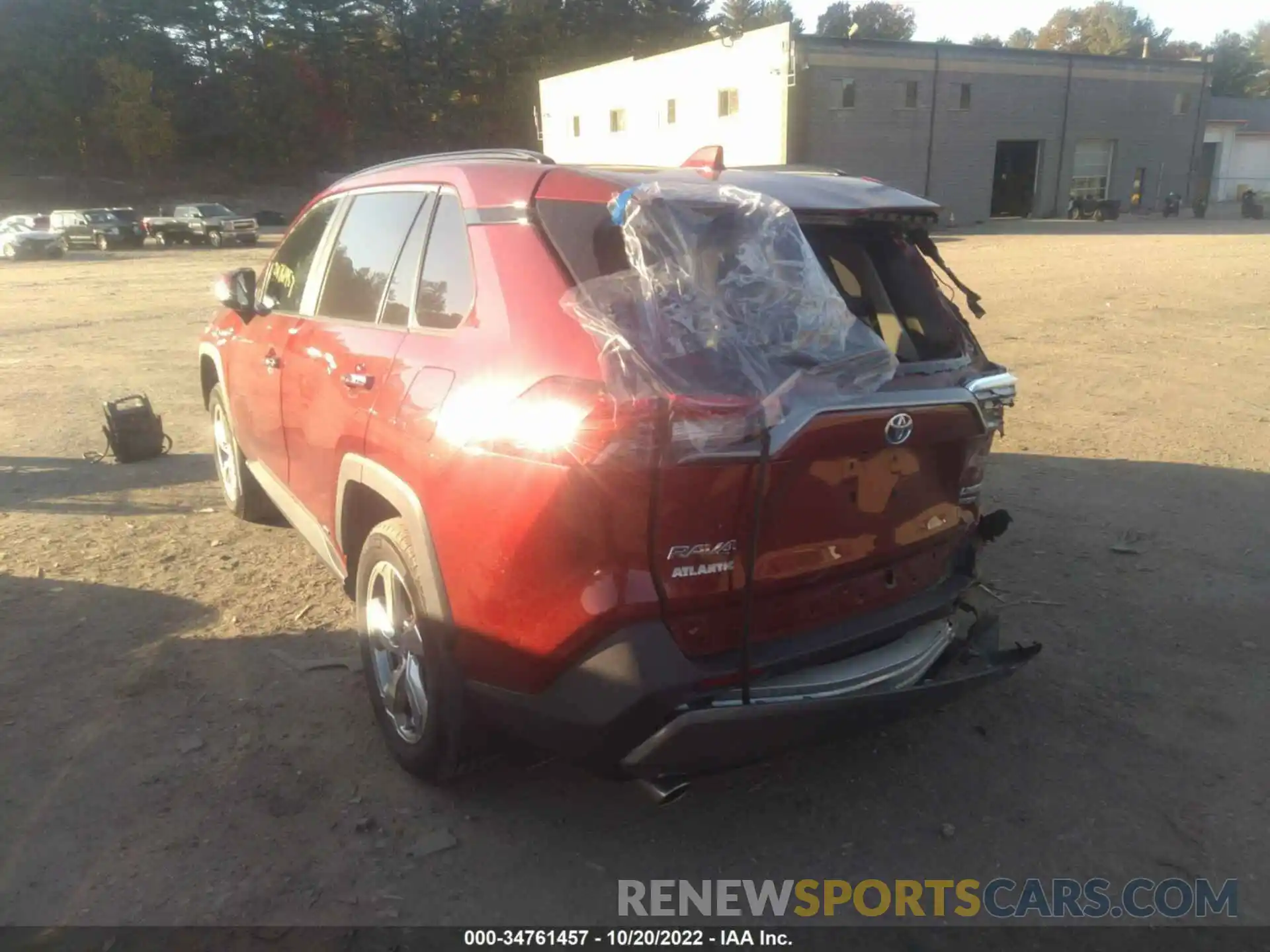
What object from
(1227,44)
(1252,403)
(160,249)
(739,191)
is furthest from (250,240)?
(1227,44)

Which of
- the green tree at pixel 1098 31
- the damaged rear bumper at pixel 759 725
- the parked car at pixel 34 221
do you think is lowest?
the parked car at pixel 34 221

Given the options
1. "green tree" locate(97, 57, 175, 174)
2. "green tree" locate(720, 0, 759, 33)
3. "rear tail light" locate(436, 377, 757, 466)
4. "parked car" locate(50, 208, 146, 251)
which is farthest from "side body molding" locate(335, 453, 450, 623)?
"green tree" locate(720, 0, 759, 33)

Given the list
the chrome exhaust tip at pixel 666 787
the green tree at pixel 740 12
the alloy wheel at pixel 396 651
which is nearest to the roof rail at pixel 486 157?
the alloy wheel at pixel 396 651

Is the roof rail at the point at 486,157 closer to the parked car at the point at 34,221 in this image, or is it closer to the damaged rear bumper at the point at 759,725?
the damaged rear bumper at the point at 759,725

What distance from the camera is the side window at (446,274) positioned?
3066 mm

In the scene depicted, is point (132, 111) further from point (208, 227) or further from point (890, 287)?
point (890, 287)

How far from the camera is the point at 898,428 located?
279 centimetres

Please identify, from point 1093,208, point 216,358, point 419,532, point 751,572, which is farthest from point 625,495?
point 1093,208

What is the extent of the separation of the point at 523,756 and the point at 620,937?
67 cm

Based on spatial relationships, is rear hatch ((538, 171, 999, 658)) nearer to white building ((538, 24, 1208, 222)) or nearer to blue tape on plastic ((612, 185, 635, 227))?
blue tape on plastic ((612, 185, 635, 227))

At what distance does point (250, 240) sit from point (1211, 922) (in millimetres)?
38048

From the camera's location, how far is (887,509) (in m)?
2.96

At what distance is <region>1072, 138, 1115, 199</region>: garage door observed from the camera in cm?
4438

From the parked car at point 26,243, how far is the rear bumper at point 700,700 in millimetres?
36008
